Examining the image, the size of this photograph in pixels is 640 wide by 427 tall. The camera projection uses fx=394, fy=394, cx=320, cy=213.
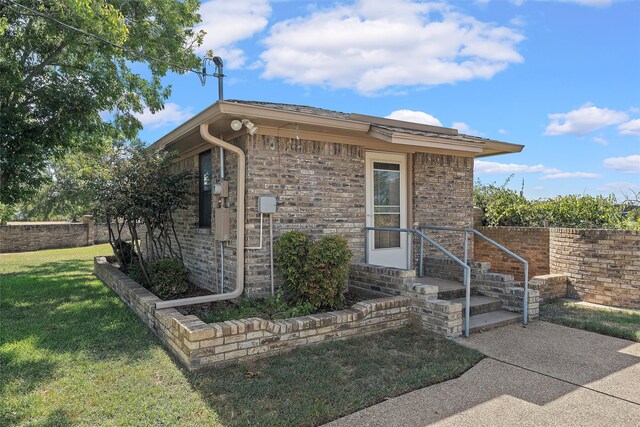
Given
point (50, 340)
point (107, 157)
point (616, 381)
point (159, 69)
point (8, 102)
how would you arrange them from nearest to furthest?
point (616, 381) < point (50, 340) < point (107, 157) < point (8, 102) < point (159, 69)

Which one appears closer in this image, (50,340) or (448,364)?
(448,364)

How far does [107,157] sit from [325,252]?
16.2ft

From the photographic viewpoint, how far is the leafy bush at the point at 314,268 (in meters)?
4.89

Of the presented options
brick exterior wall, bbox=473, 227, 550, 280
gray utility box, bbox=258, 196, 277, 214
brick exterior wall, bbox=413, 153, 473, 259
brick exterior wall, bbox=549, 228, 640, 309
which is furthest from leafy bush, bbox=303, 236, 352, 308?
brick exterior wall, bbox=473, 227, 550, 280

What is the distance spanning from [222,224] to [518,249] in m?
6.49

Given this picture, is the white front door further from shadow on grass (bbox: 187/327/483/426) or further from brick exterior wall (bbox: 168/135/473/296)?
shadow on grass (bbox: 187/327/483/426)

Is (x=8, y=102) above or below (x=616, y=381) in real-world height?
above

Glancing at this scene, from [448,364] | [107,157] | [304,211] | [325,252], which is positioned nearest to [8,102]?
[107,157]

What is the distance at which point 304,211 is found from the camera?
591cm

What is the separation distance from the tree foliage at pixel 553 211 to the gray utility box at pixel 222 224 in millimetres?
7309

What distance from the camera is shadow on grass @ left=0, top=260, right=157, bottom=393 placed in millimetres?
3955

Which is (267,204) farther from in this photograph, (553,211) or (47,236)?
(47,236)

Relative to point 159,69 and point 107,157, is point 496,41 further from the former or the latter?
point 159,69

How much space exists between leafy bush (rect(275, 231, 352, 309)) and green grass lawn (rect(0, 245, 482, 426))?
66 cm
